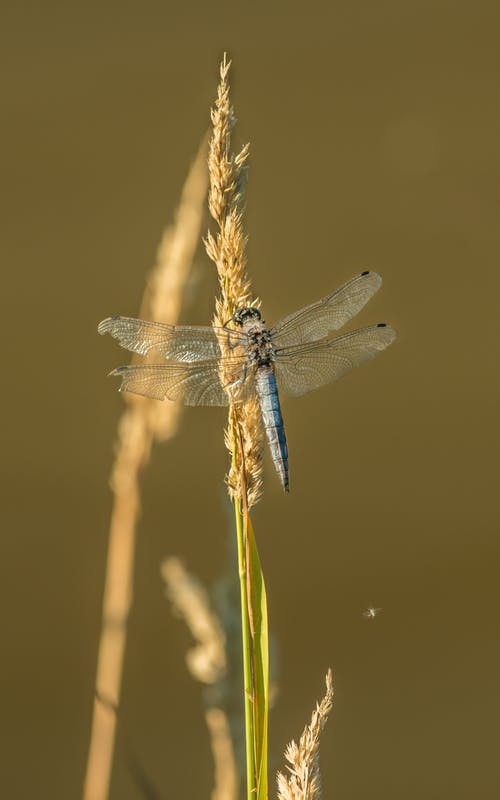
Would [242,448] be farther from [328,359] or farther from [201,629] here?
[328,359]

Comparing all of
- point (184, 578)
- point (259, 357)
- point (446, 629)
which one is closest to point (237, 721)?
point (184, 578)

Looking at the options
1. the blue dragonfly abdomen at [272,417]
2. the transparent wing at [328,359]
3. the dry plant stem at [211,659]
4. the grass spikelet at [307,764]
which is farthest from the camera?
the transparent wing at [328,359]

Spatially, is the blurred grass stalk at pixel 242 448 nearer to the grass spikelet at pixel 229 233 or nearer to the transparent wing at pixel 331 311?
the grass spikelet at pixel 229 233

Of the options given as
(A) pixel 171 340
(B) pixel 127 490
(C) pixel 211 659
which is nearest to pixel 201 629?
(C) pixel 211 659

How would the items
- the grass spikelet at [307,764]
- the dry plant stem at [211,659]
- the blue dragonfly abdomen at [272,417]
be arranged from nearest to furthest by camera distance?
the grass spikelet at [307,764] → the dry plant stem at [211,659] → the blue dragonfly abdomen at [272,417]

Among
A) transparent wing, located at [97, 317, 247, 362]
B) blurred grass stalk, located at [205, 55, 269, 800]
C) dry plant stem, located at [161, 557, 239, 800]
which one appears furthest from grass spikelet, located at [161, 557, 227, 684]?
transparent wing, located at [97, 317, 247, 362]

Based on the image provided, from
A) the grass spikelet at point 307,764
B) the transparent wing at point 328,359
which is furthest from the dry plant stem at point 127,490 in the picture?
the grass spikelet at point 307,764
